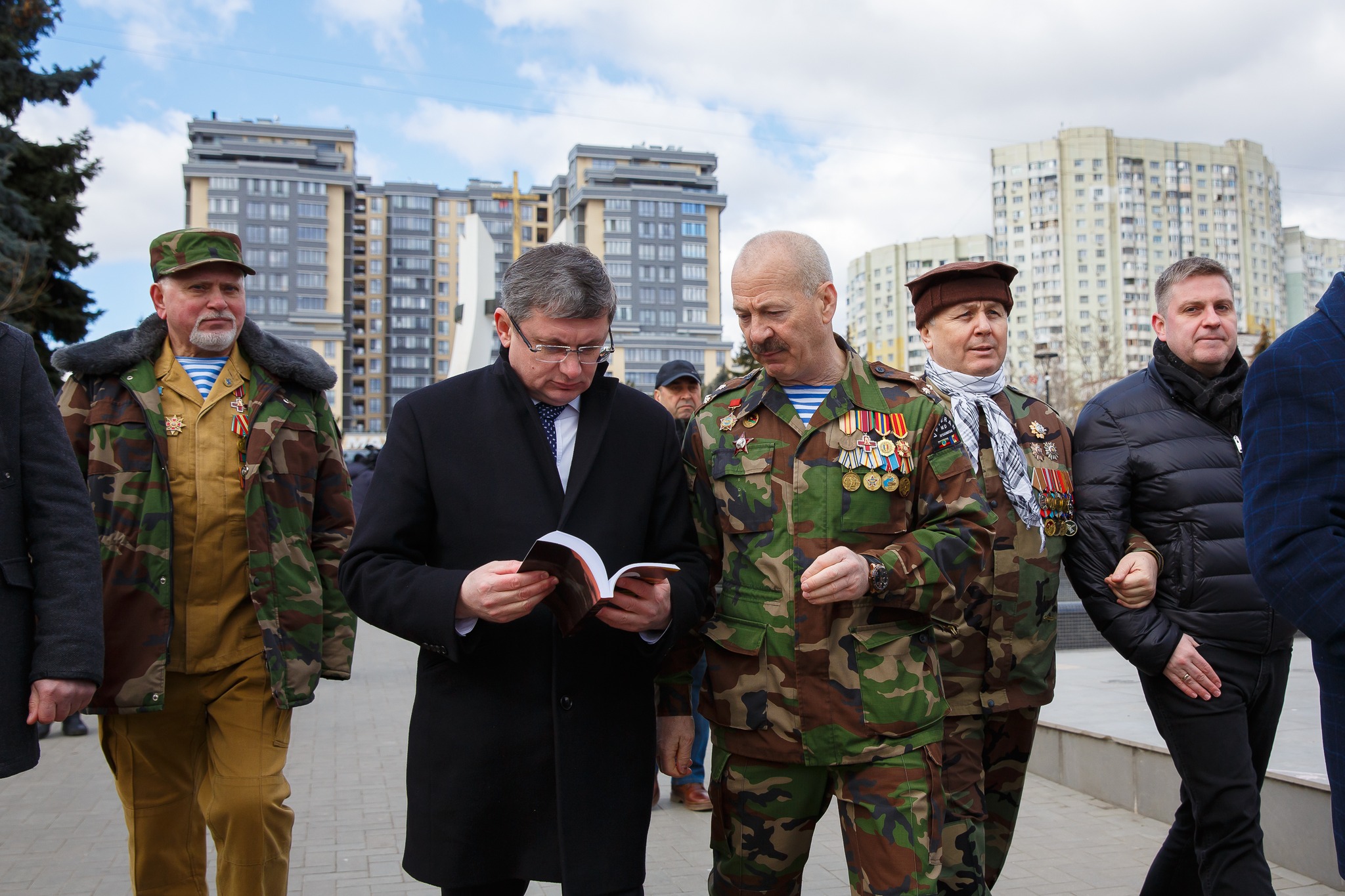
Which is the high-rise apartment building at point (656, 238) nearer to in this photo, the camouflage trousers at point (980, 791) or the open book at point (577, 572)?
the camouflage trousers at point (980, 791)

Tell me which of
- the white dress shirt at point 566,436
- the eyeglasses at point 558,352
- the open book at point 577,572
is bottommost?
the open book at point 577,572

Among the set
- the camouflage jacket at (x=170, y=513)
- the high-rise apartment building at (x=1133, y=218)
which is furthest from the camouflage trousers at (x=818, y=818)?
the high-rise apartment building at (x=1133, y=218)

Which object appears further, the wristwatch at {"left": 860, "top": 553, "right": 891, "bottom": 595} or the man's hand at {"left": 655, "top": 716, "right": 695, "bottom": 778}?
the man's hand at {"left": 655, "top": 716, "right": 695, "bottom": 778}

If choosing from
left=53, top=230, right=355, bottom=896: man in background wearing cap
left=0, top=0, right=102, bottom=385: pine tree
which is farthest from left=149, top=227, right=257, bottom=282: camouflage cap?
left=0, top=0, right=102, bottom=385: pine tree

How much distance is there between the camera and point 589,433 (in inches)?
114

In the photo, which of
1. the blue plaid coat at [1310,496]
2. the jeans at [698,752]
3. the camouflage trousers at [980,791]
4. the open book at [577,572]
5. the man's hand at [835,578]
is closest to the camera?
the blue plaid coat at [1310,496]

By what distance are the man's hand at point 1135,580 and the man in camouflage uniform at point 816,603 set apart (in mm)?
851

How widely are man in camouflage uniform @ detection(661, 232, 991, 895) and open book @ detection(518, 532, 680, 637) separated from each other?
0.52 meters

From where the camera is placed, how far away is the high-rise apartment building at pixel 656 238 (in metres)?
111

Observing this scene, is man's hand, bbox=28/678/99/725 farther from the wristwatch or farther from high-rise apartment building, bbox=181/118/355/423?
high-rise apartment building, bbox=181/118/355/423

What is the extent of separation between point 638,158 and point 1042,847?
116772mm

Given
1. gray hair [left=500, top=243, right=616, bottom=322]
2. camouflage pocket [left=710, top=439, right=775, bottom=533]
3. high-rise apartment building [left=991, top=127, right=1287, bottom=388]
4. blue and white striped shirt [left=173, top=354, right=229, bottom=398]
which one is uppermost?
high-rise apartment building [left=991, top=127, right=1287, bottom=388]

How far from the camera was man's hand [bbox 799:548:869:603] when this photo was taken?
264 centimetres

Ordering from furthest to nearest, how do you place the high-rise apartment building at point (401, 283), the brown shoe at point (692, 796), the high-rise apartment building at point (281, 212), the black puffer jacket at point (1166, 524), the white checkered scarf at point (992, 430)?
the high-rise apartment building at point (401, 283)
the high-rise apartment building at point (281, 212)
the brown shoe at point (692, 796)
the white checkered scarf at point (992, 430)
the black puffer jacket at point (1166, 524)
